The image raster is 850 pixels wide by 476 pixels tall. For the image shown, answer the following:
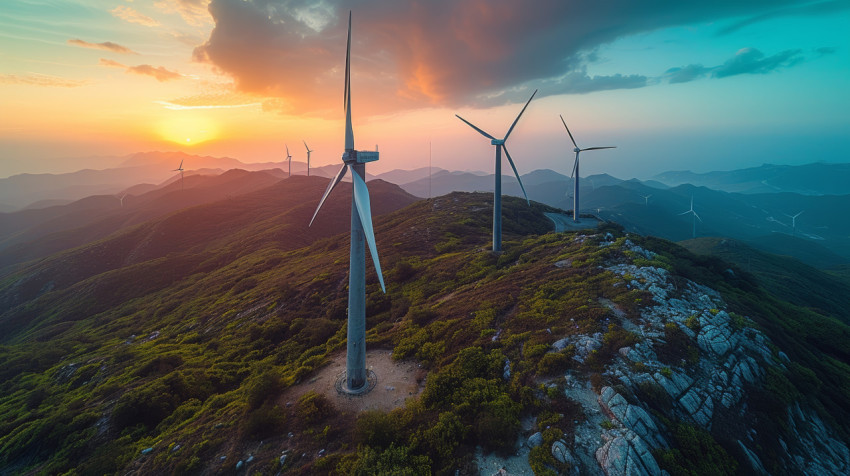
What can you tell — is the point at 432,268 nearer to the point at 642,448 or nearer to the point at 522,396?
the point at 522,396

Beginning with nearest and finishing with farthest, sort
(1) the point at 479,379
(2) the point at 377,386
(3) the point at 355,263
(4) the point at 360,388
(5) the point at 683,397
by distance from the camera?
(5) the point at 683,397
(1) the point at 479,379
(3) the point at 355,263
(4) the point at 360,388
(2) the point at 377,386

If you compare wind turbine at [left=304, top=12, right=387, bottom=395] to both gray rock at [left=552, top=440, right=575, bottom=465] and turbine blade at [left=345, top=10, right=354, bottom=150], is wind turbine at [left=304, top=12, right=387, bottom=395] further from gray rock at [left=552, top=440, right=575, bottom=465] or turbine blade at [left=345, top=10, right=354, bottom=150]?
gray rock at [left=552, top=440, right=575, bottom=465]

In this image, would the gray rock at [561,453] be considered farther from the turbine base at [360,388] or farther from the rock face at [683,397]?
the turbine base at [360,388]

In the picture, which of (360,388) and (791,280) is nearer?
(360,388)

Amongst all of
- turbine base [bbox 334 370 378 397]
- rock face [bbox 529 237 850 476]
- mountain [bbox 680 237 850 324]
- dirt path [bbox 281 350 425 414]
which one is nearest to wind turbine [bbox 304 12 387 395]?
turbine base [bbox 334 370 378 397]

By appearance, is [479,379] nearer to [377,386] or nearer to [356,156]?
[377,386]

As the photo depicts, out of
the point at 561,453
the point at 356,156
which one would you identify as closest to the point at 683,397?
the point at 561,453
